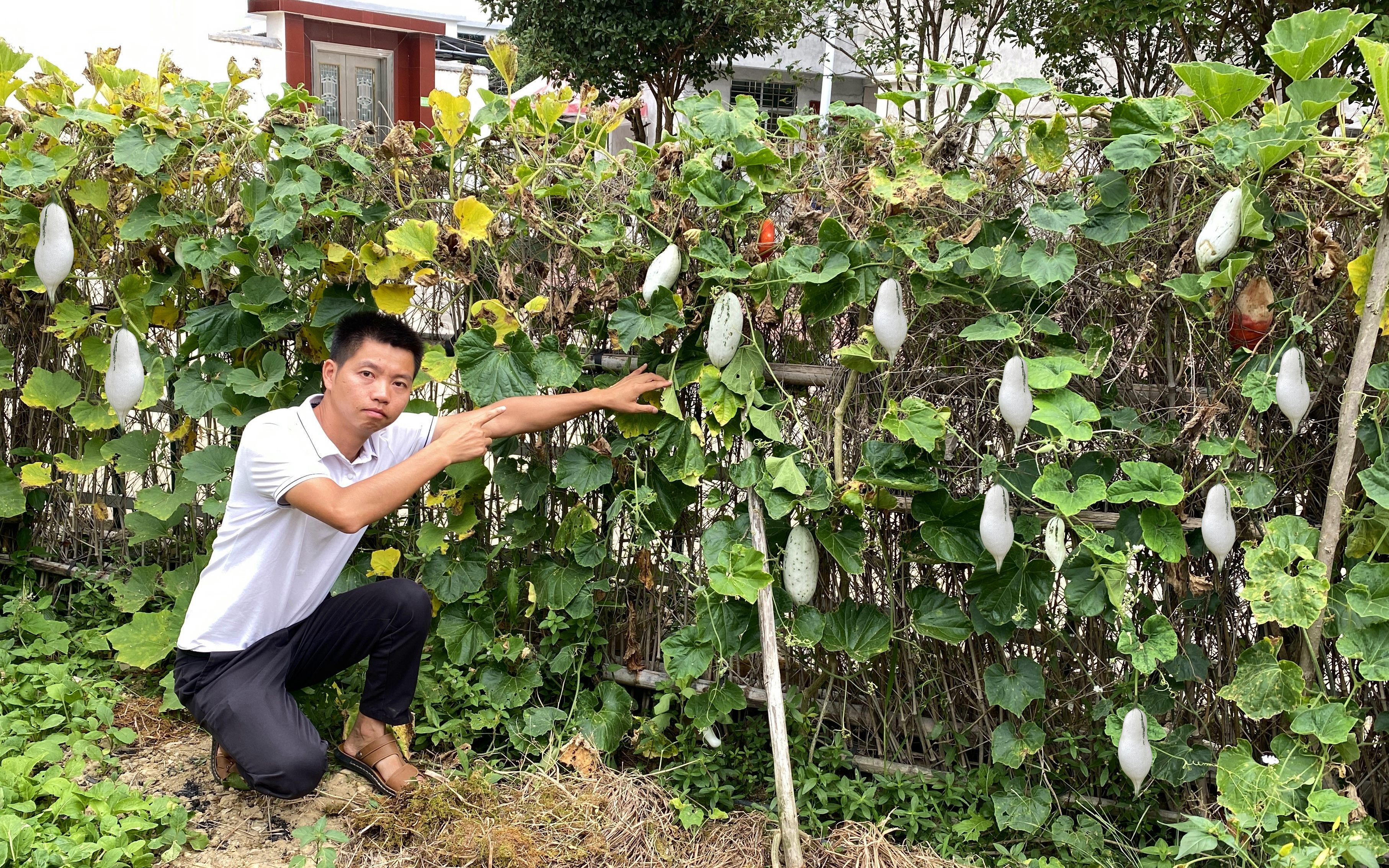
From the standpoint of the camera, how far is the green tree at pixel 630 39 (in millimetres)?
10609

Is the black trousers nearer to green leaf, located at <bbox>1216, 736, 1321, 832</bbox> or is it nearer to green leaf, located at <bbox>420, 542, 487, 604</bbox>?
green leaf, located at <bbox>420, 542, 487, 604</bbox>

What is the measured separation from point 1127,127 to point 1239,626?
98cm

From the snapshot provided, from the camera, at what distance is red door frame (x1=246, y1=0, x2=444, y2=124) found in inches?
448

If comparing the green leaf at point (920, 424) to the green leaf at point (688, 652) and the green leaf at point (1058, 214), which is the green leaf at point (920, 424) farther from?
the green leaf at point (688, 652)

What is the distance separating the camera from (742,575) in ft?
7.04

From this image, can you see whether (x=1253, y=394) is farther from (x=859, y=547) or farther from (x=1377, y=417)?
(x=859, y=547)

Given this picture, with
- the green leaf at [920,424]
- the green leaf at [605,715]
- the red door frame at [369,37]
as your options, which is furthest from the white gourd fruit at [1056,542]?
the red door frame at [369,37]

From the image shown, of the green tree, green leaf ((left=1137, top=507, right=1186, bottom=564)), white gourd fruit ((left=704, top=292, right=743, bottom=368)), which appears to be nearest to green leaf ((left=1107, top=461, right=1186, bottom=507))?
green leaf ((left=1137, top=507, right=1186, bottom=564))

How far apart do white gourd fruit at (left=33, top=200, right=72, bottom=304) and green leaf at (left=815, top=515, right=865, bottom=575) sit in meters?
1.85

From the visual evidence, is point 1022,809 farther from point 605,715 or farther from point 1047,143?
point 1047,143

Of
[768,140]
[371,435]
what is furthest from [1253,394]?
[371,435]

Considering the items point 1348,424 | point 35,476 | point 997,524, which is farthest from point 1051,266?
point 35,476

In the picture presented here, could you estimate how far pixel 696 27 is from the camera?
10.8 meters

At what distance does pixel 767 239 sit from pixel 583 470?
0.64 metres
